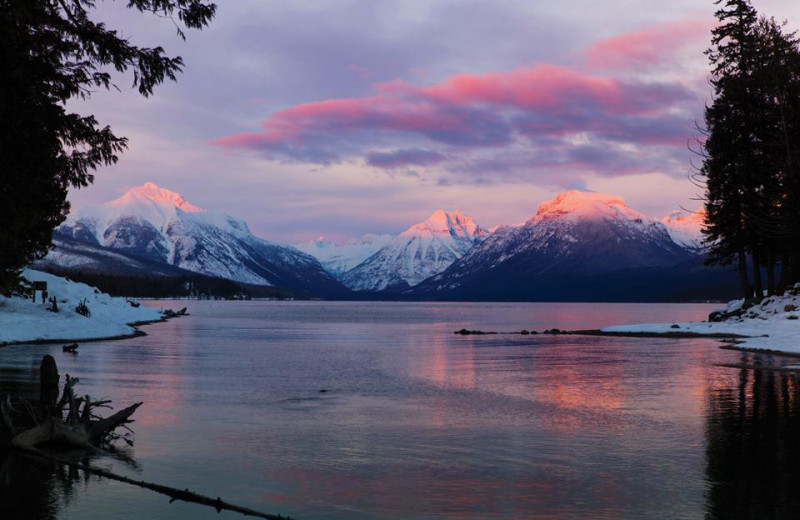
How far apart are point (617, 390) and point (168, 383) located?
756 inches

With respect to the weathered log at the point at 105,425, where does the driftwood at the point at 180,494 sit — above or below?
below

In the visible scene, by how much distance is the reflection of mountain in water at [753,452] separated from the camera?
43.5 feet

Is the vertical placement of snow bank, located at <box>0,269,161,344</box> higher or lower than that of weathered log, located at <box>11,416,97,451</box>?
higher

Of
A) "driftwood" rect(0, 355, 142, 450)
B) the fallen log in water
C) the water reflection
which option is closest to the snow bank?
the fallen log in water

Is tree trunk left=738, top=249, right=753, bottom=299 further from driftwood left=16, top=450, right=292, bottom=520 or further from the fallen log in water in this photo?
driftwood left=16, top=450, right=292, bottom=520

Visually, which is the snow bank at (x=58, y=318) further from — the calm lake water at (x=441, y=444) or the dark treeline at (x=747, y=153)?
the dark treeline at (x=747, y=153)

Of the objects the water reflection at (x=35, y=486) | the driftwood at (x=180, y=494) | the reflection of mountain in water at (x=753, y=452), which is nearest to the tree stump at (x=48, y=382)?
the water reflection at (x=35, y=486)

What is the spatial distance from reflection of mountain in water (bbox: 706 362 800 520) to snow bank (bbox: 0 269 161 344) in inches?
1815

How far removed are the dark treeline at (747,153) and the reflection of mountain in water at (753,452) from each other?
43.7 meters

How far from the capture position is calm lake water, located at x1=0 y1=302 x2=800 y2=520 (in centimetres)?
1360

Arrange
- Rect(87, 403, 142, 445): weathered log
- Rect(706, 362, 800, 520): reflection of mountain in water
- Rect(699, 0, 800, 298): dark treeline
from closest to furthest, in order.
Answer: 1. Rect(706, 362, 800, 520): reflection of mountain in water
2. Rect(87, 403, 142, 445): weathered log
3. Rect(699, 0, 800, 298): dark treeline

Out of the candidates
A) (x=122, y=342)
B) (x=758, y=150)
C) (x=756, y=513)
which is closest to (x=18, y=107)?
(x=756, y=513)

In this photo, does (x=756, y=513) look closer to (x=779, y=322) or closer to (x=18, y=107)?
(x=18, y=107)

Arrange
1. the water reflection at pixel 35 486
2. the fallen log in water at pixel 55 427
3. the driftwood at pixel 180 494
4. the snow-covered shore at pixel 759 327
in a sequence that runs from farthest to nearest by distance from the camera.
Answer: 1. the snow-covered shore at pixel 759 327
2. the fallen log in water at pixel 55 427
3. the driftwood at pixel 180 494
4. the water reflection at pixel 35 486
